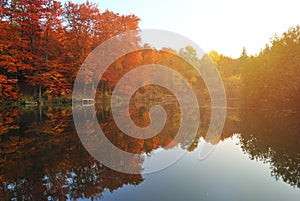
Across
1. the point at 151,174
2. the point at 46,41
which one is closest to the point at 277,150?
the point at 151,174

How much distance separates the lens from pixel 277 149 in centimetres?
746

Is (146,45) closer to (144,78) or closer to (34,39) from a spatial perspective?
(144,78)

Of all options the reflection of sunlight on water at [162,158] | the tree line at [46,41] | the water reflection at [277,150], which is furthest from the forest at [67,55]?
the reflection of sunlight on water at [162,158]

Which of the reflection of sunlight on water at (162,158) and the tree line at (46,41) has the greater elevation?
the tree line at (46,41)

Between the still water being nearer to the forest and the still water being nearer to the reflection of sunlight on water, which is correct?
the reflection of sunlight on water

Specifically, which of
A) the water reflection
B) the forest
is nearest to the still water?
the water reflection

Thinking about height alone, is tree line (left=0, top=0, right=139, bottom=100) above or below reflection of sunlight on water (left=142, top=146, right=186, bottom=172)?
above

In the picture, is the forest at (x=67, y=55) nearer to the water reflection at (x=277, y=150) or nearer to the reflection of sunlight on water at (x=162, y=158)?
the water reflection at (x=277, y=150)

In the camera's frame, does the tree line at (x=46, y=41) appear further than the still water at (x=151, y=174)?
Yes

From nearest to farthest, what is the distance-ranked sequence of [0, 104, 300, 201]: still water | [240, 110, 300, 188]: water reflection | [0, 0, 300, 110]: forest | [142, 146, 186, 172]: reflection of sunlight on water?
[0, 104, 300, 201]: still water, [240, 110, 300, 188]: water reflection, [142, 146, 186, 172]: reflection of sunlight on water, [0, 0, 300, 110]: forest

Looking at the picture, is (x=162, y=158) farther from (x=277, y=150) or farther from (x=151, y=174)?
(x=277, y=150)

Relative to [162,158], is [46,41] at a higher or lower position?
higher

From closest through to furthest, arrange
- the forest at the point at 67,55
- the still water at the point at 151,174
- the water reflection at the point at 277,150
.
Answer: the still water at the point at 151,174 < the water reflection at the point at 277,150 < the forest at the point at 67,55

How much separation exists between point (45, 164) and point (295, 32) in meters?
23.7
